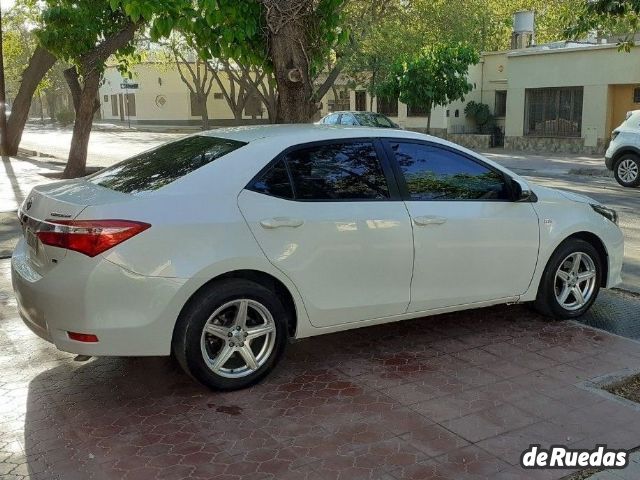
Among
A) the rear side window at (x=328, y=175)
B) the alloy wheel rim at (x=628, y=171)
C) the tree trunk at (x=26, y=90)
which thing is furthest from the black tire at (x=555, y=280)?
the tree trunk at (x=26, y=90)

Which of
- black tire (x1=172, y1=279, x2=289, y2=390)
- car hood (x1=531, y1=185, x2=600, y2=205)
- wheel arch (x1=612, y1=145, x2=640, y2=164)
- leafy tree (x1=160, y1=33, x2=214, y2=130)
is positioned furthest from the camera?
leafy tree (x1=160, y1=33, x2=214, y2=130)

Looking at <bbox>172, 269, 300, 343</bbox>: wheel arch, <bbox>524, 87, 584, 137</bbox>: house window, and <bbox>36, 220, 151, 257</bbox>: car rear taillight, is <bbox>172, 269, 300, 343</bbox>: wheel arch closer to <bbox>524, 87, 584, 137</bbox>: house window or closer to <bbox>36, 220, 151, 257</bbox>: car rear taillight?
<bbox>36, 220, 151, 257</bbox>: car rear taillight

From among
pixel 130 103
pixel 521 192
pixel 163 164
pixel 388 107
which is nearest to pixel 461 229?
pixel 521 192

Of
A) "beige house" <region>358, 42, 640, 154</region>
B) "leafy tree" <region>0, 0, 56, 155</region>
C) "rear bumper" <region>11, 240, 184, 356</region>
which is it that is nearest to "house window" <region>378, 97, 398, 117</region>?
"beige house" <region>358, 42, 640, 154</region>

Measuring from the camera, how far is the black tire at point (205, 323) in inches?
166

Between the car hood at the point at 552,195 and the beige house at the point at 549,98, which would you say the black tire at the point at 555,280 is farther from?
the beige house at the point at 549,98

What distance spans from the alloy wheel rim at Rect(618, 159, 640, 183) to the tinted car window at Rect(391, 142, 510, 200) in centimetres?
1116

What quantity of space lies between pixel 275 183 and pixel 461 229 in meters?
1.44

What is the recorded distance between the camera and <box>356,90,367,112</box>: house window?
40156 millimetres

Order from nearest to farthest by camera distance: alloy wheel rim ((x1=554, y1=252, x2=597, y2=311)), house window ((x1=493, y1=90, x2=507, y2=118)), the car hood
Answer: the car hood, alloy wheel rim ((x1=554, y1=252, x2=597, y2=311)), house window ((x1=493, y1=90, x2=507, y2=118))

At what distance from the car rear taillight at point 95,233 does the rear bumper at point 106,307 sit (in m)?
0.06

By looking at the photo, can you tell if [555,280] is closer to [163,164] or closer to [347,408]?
[347,408]

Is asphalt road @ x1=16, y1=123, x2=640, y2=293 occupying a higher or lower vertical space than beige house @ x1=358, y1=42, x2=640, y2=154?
lower

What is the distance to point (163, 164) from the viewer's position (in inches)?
187
